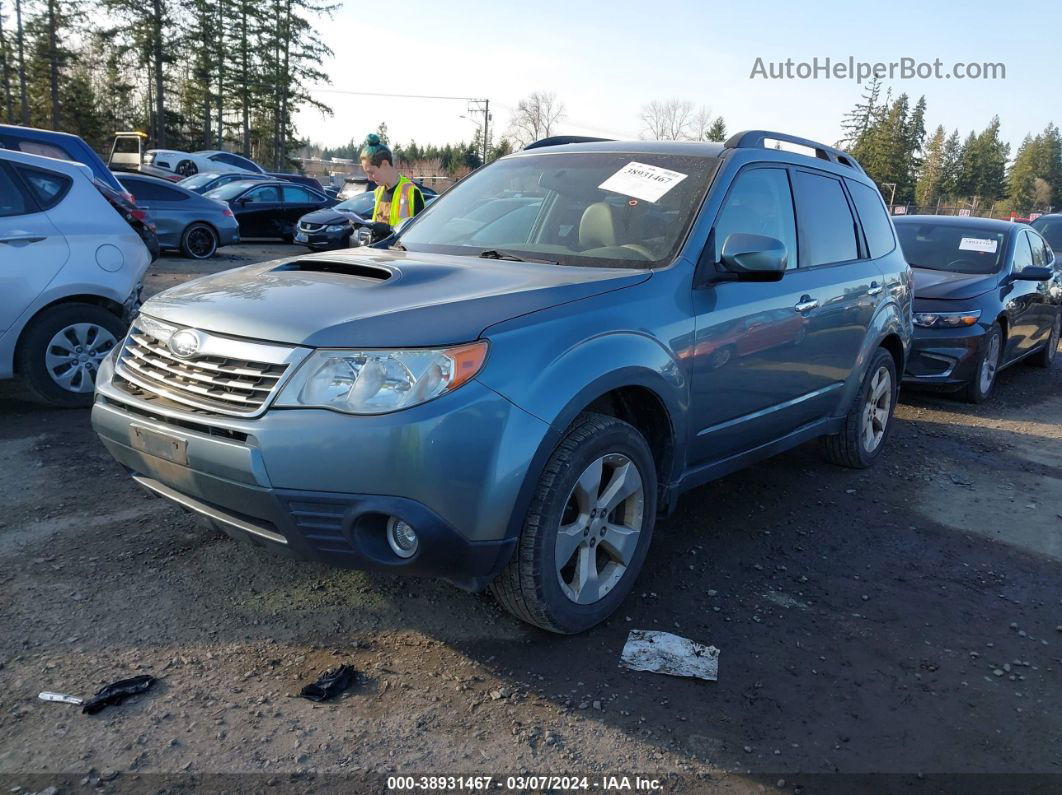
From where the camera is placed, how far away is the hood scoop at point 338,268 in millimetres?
3127

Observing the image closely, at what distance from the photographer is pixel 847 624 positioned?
3.25m

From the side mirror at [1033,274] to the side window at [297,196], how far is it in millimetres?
14879

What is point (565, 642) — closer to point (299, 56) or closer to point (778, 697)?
point (778, 697)

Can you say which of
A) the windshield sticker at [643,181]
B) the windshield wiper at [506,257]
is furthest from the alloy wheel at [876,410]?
the windshield wiper at [506,257]

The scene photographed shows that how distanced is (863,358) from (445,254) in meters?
2.61

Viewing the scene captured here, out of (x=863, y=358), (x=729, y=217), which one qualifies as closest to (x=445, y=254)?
(x=729, y=217)

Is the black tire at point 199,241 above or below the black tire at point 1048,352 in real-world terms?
above

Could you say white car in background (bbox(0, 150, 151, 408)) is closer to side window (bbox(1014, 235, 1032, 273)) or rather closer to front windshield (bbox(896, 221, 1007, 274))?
front windshield (bbox(896, 221, 1007, 274))

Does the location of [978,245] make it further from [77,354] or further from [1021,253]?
[77,354]

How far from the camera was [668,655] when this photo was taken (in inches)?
115

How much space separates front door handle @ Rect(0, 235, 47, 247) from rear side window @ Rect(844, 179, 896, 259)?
16.7 ft

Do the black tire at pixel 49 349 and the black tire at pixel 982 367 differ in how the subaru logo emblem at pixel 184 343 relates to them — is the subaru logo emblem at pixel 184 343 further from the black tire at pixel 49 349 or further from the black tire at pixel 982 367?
the black tire at pixel 982 367

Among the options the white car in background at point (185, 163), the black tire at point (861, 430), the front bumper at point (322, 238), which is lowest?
the black tire at point (861, 430)

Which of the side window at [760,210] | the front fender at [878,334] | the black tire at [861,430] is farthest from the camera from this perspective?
the black tire at [861,430]
